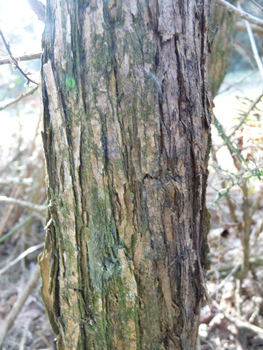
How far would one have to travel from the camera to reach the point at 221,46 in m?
1.93

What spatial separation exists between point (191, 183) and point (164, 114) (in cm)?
23

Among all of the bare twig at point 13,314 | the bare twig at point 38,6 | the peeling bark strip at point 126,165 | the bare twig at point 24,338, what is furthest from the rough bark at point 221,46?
the bare twig at point 24,338

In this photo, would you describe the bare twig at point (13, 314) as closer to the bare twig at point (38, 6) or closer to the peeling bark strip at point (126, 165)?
the peeling bark strip at point (126, 165)

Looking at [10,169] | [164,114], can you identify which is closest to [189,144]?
[164,114]

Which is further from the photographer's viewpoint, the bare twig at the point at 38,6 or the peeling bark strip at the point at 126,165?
the bare twig at the point at 38,6

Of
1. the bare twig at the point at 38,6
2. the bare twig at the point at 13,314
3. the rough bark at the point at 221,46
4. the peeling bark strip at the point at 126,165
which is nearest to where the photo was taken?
the peeling bark strip at the point at 126,165

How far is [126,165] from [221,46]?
152 cm

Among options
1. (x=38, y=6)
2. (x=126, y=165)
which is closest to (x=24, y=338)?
(x=126, y=165)

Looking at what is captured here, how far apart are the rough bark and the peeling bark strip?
1.15m

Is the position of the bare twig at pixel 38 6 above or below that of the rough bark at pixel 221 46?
below

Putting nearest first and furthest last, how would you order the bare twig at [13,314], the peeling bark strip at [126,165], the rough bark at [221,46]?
the peeling bark strip at [126,165] → the bare twig at [13,314] → the rough bark at [221,46]

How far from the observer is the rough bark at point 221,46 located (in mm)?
1844

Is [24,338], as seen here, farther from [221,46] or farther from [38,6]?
[221,46]

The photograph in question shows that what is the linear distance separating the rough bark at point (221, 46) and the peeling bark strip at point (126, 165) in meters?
1.15
